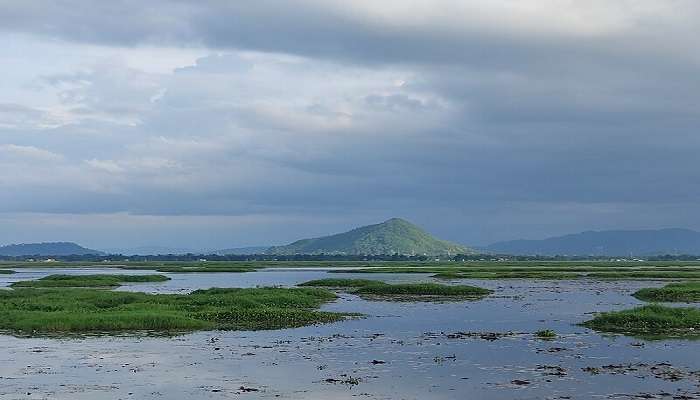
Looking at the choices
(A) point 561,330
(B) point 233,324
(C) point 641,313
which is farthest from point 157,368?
(C) point 641,313

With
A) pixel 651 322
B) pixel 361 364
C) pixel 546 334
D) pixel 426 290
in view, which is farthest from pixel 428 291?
pixel 361 364

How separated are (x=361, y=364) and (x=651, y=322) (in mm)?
25555

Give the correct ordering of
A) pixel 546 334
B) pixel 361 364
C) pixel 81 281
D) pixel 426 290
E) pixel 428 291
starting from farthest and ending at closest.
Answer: pixel 81 281, pixel 426 290, pixel 428 291, pixel 546 334, pixel 361 364

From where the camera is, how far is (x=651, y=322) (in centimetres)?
5138

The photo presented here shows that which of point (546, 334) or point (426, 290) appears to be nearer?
point (546, 334)

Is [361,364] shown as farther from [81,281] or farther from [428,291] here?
[81,281]

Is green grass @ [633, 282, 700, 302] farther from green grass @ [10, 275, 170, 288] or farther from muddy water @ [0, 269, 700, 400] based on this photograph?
green grass @ [10, 275, 170, 288]

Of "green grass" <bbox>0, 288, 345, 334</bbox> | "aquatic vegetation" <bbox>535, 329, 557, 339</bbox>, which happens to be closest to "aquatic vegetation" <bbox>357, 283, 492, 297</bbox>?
"green grass" <bbox>0, 288, 345, 334</bbox>

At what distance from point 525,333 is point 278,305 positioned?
26.0 metres

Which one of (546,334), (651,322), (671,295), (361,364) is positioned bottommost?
(361,364)

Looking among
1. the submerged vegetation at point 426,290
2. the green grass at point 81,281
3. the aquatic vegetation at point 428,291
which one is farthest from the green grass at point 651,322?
the green grass at point 81,281

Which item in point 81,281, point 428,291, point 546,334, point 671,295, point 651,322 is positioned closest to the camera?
point 546,334

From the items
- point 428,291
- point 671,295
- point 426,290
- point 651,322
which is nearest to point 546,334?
point 651,322

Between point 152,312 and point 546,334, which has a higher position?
point 152,312
